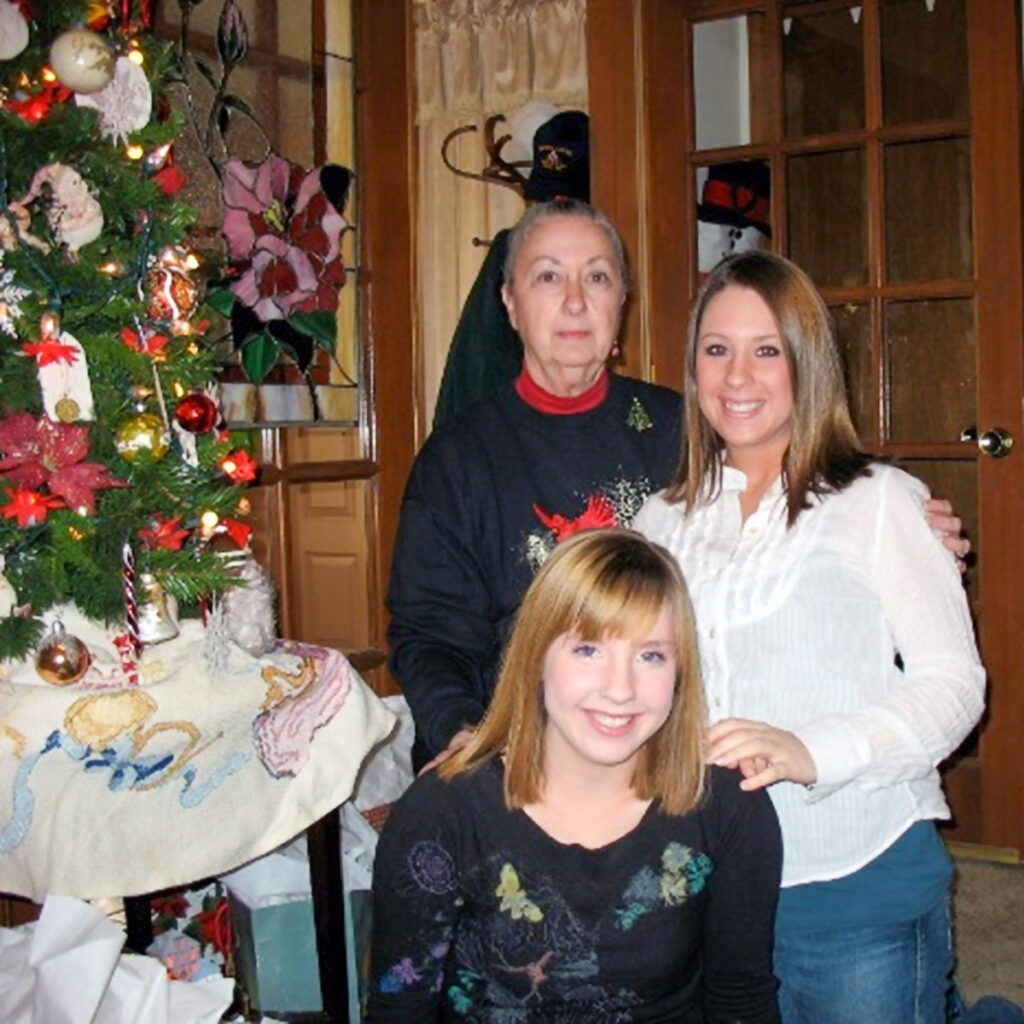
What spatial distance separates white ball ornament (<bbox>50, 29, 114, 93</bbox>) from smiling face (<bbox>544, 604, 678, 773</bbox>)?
102 cm

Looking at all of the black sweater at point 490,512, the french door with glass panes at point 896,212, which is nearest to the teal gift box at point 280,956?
the black sweater at point 490,512

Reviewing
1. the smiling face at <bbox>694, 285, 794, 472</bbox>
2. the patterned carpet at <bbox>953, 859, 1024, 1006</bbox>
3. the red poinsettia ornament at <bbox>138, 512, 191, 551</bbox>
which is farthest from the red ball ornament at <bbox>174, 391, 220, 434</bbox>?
the patterned carpet at <bbox>953, 859, 1024, 1006</bbox>

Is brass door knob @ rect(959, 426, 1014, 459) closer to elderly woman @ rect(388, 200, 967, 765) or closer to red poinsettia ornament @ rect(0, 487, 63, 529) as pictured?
elderly woman @ rect(388, 200, 967, 765)

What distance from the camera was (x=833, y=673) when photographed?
1.37m

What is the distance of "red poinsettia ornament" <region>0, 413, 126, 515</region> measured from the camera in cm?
163

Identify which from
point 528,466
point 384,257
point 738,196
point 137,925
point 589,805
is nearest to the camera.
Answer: point 589,805

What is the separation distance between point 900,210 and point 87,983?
112 inches

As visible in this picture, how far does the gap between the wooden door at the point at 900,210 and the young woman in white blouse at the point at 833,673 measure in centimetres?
186

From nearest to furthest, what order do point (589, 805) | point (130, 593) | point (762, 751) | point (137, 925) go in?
point (762, 751), point (589, 805), point (130, 593), point (137, 925)

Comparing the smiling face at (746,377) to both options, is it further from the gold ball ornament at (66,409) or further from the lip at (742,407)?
the gold ball ornament at (66,409)

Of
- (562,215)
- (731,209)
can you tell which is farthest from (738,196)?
(562,215)

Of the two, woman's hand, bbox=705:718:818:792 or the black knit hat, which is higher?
the black knit hat

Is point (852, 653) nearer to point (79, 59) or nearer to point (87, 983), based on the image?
point (87, 983)

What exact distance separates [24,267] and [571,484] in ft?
2.70
